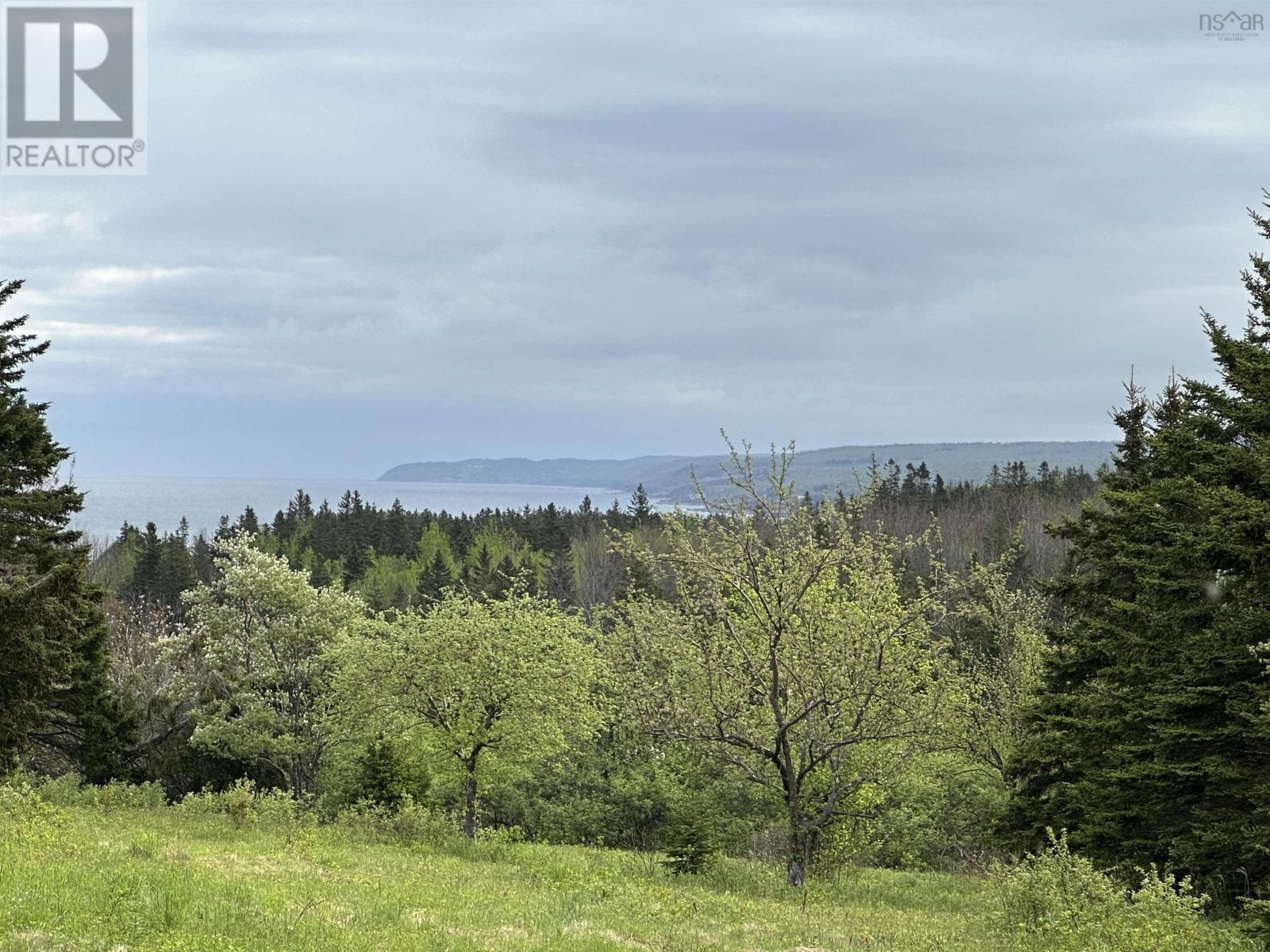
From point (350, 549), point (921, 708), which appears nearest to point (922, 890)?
point (921, 708)

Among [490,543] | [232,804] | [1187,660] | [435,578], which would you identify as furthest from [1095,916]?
[490,543]

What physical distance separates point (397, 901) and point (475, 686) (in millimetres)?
16477

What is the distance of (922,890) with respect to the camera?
84.5 feet

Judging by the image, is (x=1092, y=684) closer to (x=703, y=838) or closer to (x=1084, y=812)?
(x=1084, y=812)

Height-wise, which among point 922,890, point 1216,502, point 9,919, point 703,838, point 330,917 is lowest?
point 922,890

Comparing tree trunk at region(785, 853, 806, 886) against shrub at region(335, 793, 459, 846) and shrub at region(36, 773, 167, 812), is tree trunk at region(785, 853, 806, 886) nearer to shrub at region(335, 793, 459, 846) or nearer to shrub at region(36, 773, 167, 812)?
shrub at region(335, 793, 459, 846)

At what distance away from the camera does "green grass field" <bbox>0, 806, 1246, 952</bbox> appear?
11461mm

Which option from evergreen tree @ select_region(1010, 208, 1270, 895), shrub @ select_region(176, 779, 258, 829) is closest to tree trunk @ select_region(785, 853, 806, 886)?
evergreen tree @ select_region(1010, 208, 1270, 895)

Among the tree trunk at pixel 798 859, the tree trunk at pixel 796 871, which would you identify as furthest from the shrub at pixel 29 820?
the tree trunk at pixel 796 871

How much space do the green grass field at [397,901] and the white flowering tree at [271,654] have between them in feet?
42.7

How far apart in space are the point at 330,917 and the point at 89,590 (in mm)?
22570

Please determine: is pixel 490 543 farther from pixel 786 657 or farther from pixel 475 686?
pixel 786 657

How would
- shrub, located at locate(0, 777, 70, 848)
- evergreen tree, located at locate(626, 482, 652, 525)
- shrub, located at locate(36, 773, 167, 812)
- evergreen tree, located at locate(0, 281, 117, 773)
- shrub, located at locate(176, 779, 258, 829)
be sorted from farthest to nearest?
1. evergreen tree, located at locate(626, 482, 652, 525)
2. shrub, located at locate(36, 773, 167, 812)
3. shrub, located at locate(176, 779, 258, 829)
4. evergreen tree, located at locate(0, 281, 117, 773)
5. shrub, located at locate(0, 777, 70, 848)

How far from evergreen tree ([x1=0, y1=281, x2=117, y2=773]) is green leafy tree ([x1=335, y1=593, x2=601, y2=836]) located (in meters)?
8.98
